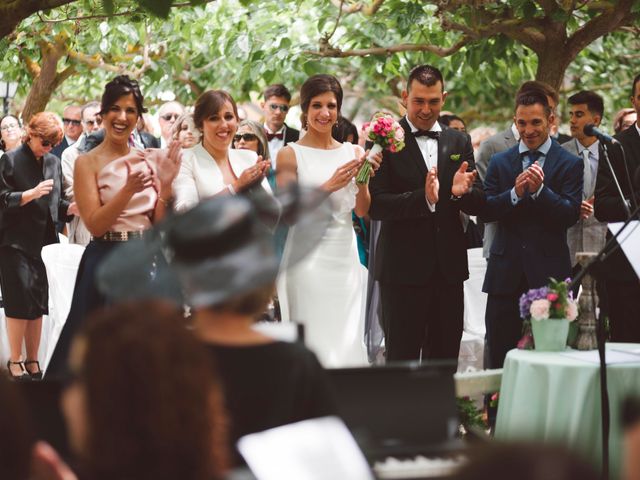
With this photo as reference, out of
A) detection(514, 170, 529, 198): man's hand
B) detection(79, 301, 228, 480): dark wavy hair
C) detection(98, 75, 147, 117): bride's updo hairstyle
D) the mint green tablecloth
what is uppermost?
detection(98, 75, 147, 117): bride's updo hairstyle

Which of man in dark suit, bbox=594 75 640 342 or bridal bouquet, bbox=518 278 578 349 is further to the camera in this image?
man in dark suit, bbox=594 75 640 342

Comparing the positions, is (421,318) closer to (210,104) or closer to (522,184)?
(522,184)

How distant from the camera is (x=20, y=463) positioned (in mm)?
1847

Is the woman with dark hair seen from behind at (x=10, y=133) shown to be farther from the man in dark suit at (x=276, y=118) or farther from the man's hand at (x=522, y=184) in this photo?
the man's hand at (x=522, y=184)

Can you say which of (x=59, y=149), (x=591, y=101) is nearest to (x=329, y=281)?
(x=591, y=101)

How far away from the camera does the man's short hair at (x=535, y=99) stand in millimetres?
6465

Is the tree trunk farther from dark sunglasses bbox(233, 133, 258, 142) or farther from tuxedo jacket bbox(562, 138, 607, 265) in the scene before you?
tuxedo jacket bbox(562, 138, 607, 265)

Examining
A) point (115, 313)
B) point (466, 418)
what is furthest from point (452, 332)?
point (115, 313)

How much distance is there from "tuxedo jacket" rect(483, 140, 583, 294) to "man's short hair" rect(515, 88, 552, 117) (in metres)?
0.24

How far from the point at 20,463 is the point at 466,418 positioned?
→ 4.33 meters

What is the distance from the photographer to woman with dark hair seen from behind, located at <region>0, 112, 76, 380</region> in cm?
866

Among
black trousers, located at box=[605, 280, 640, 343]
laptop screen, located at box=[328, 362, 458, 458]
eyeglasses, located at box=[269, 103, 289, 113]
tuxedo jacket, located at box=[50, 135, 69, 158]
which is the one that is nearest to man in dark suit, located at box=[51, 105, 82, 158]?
tuxedo jacket, located at box=[50, 135, 69, 158]

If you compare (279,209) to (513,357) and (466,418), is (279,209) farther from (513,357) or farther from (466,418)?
(466,418)

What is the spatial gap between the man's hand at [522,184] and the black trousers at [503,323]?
0.50m
